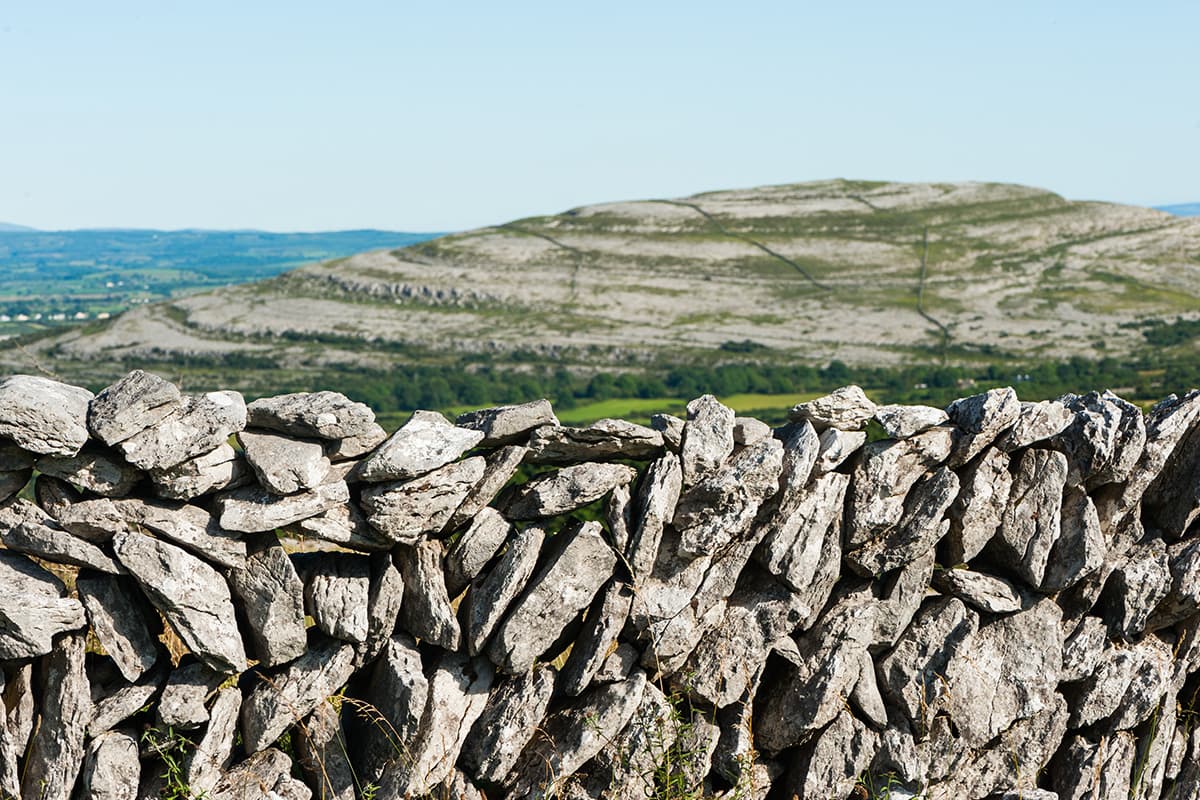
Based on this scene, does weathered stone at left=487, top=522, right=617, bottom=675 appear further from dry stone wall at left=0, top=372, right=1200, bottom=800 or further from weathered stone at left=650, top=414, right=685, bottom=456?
weathered stone at left=650, top=414, right=685, bottom=456

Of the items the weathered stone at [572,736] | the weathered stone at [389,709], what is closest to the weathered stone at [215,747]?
the weathered stone at [389,709]

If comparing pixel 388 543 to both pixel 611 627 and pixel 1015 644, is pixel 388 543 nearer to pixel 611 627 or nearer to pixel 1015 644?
pixel 611 627

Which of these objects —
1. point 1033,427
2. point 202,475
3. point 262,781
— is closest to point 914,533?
point 1033,427

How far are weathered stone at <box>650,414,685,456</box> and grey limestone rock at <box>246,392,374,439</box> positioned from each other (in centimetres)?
241

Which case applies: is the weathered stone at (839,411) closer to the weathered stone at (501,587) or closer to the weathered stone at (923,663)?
the weathered stone at (923,663)

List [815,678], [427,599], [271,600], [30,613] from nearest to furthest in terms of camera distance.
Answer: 1. [30,613]
2. [271,600]
3. [427,599]
4. [815,678]

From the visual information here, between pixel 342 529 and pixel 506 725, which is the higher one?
pixel 342 529

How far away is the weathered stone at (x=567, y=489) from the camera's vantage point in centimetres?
916

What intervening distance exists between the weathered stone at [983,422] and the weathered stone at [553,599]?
10.6ft

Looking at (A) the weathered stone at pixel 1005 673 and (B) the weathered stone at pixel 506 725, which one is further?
(A) the weathered stone at pixel 1005 673

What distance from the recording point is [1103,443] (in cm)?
973

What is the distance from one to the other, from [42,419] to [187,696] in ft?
7.83

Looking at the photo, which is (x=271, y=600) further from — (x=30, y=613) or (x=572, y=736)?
(x=572, y=736)

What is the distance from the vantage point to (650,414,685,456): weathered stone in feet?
31.3
